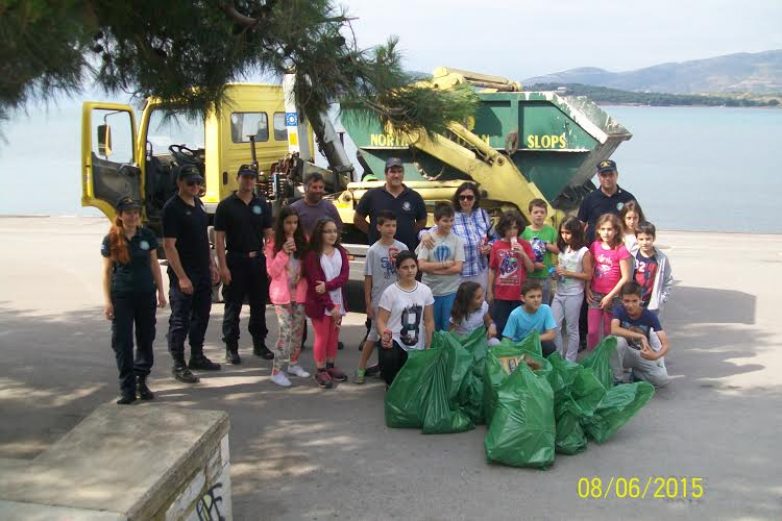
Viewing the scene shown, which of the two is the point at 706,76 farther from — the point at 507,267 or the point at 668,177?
the point at 507,267

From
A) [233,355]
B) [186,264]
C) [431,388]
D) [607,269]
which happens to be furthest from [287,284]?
[607,269]

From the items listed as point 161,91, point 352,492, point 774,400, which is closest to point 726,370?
point 774,400

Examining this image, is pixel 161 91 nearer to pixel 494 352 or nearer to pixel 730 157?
pixel 494 352

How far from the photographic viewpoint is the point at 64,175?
101 ft

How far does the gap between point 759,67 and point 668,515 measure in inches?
7770

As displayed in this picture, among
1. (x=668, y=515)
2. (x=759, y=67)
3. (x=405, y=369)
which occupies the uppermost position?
(x=759, y=67)

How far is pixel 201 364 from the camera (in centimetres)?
724

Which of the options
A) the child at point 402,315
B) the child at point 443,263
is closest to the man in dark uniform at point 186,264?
the child at point 402,315

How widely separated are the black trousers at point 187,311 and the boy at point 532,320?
2487 mm

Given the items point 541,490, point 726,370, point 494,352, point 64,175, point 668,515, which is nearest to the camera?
point 668,515

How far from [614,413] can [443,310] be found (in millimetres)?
2000

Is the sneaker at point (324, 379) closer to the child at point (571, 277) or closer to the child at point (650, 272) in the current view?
the child at point (571, 277)

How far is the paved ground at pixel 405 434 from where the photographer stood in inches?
182

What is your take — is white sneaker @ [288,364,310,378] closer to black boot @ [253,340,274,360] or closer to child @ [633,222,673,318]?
black boot @ [253,340,274,360]
